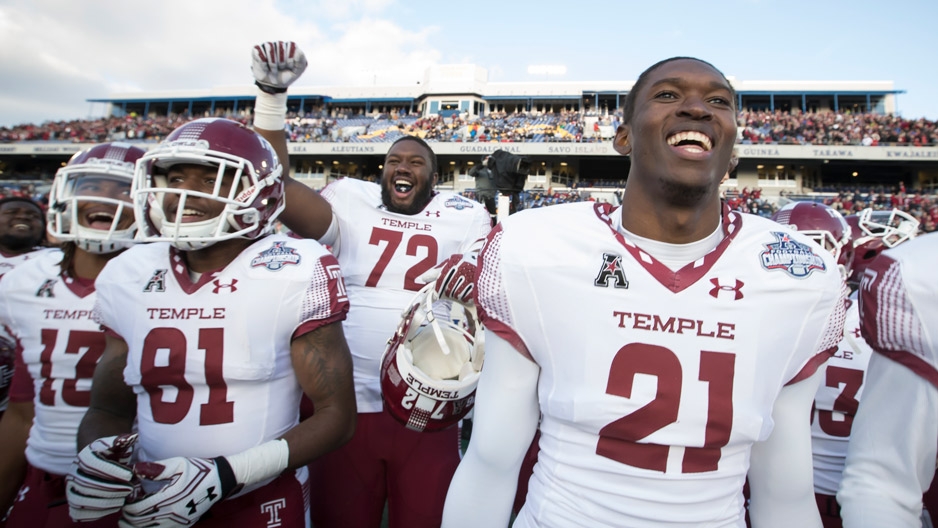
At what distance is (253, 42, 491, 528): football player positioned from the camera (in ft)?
8.57

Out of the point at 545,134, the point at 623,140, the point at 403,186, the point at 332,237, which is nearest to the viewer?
the point at 623,140

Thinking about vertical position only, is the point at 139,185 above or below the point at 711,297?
above

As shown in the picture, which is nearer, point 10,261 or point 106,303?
point 106,303

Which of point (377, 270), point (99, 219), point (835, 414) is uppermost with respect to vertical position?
point (99, 219)

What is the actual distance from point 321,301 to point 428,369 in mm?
503

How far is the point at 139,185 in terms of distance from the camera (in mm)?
2084

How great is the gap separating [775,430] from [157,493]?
180 cm

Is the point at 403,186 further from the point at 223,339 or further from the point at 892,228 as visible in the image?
the point at 892,228

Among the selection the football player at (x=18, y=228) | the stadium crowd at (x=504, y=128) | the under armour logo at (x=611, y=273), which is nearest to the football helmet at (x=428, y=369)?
the under armour logo at (x=611, y=273)

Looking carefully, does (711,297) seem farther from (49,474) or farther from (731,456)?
(49,474)

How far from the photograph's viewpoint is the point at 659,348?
1345 mm

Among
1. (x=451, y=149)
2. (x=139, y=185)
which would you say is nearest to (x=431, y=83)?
(x=451, y=149)

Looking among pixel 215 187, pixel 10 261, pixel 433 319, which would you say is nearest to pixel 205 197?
pixel 215 187

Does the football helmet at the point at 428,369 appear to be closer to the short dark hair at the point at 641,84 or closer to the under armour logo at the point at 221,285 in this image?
the under armour logo at the point at 221,285
